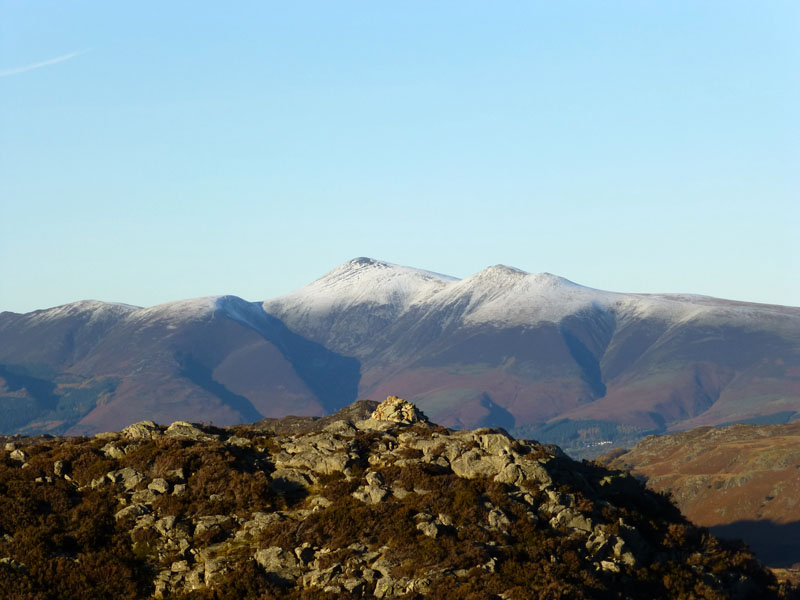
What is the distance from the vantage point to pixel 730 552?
1984 inches

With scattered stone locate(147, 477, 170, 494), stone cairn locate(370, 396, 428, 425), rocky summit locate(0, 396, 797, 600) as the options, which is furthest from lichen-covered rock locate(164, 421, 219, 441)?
stone cairn locate(370, 396, 428, 425)

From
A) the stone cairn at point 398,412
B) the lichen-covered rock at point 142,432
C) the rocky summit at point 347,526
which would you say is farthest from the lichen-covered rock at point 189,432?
the stone cairn at point 398,412

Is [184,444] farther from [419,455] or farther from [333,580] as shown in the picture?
[333,580]

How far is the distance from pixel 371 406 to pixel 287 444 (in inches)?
4266

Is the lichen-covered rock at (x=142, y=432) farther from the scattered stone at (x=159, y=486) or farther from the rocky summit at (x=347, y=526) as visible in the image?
Answer: the scattered stone at (x=159, y=486)

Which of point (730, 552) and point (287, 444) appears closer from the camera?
point (730, 552)

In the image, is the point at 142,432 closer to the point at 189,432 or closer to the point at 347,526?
the point at 189,432

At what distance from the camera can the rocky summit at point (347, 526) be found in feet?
144

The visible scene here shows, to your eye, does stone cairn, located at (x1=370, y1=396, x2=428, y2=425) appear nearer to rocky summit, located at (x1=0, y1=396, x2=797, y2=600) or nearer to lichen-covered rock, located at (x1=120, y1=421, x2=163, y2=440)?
rocky summit, located at (x1=0, y1=396, x2=797, y2=600)

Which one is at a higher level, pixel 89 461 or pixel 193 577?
pixel 89 461

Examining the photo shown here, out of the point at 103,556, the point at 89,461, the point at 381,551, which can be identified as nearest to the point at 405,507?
the point at 381,551

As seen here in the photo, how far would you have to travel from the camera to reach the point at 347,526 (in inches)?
1844

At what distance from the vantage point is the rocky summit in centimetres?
4397

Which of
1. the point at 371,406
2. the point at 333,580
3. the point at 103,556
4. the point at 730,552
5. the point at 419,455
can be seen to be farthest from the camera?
the point at 371,406
